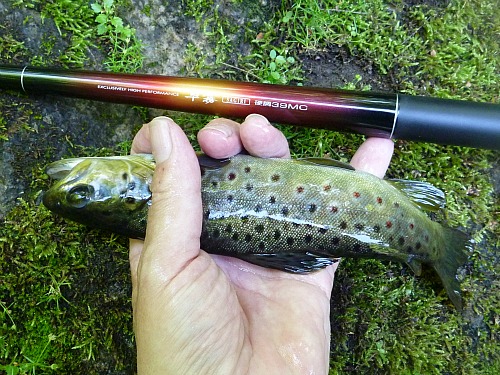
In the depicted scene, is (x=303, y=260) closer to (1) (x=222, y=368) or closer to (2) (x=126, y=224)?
(1) (x=222, y=368)

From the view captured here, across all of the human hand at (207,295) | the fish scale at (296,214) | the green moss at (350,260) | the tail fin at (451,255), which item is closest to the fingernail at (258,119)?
the human hand at (207,295)

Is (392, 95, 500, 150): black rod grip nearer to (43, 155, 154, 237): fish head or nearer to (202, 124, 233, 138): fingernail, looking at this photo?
(202, 124, 233, 138): fingernail

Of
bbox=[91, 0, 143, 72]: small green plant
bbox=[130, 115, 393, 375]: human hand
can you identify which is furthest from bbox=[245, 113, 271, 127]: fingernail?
bbox=[91, 0, 143, 72]: small green plant

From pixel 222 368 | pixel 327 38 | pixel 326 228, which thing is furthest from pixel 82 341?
pixel 327 38

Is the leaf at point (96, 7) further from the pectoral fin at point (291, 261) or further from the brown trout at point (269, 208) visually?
the pectoral fin at point (291, 261)

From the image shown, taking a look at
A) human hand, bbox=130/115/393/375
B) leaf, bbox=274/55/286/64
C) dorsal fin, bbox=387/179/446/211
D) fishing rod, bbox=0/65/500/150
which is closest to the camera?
human hand, bbox=130/115/393/375

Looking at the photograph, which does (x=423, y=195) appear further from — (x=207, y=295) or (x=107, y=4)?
(x=107, y=4)

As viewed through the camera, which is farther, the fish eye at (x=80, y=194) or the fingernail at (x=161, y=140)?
the fish eye at (x=80, y=194)
